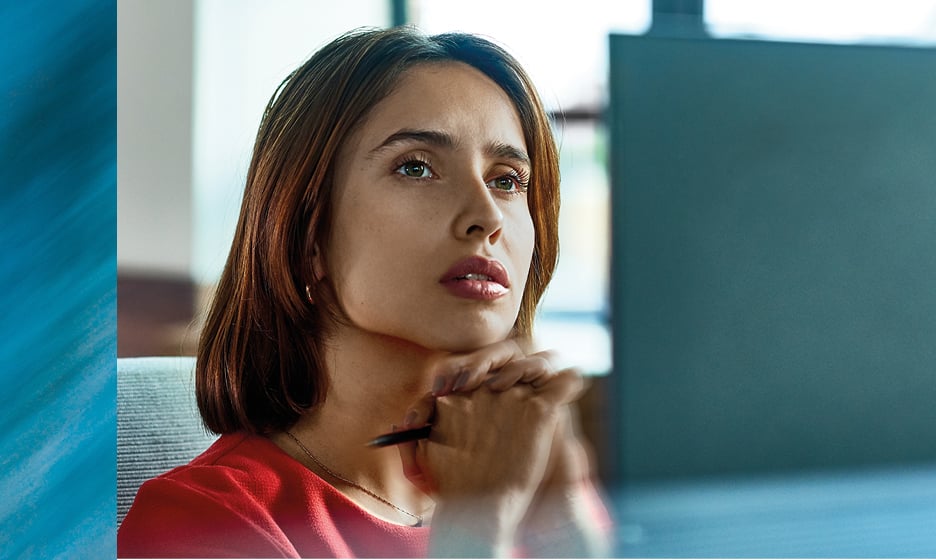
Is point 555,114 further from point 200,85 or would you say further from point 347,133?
point 200,85

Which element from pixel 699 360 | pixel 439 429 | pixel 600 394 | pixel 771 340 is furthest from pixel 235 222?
pixel 771 340

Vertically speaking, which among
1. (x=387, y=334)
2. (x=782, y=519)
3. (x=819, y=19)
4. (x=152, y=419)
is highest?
(x=819, y=19)

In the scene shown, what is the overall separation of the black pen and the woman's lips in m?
0.27

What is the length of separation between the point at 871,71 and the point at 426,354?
1.04 m

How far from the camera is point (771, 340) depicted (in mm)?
1891

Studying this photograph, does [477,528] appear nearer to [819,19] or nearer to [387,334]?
[387,334]

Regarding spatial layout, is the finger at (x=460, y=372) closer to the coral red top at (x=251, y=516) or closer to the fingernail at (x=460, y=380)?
the fingernail at (x=460, y=380)

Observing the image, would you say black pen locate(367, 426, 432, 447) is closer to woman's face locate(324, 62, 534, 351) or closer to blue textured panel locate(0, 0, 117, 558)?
woman's face locate(324, 62, 534, 351)

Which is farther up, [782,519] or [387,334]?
[387,334]

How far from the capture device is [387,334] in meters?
1.82

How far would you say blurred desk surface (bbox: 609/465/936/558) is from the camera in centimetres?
191

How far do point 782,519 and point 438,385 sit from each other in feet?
2.45

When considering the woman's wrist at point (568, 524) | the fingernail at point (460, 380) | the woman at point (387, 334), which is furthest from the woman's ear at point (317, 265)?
the woman's wrist at point (568, 524)

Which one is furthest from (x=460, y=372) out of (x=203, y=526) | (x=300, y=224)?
(x=203, y=526)
